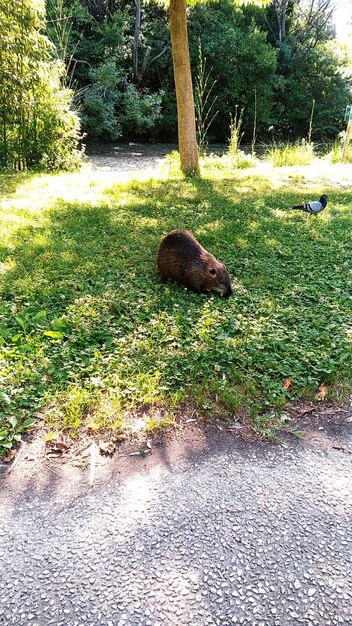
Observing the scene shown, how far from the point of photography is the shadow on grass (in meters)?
2.98

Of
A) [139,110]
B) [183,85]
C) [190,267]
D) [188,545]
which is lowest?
[188,545]

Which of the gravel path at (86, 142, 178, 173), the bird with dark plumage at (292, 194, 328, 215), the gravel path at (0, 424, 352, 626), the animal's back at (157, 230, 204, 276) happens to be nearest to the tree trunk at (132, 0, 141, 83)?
the gravel path at (86, 142, 178, 173)

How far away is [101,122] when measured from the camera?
50.8 feet

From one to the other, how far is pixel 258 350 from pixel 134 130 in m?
16.2

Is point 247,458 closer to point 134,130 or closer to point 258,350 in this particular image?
point 258,350

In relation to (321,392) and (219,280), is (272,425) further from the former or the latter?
(219,280)

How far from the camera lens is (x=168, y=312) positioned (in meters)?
3.75

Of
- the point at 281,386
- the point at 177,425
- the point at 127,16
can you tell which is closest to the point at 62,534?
Answer: the point at 177,425

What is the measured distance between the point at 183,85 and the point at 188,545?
7728 millimetres

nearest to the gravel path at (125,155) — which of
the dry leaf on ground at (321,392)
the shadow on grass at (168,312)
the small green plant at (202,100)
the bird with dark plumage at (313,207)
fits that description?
the small green plant at (202,100)

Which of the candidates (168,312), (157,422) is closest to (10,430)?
(157,422)

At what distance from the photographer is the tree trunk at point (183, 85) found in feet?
23.9

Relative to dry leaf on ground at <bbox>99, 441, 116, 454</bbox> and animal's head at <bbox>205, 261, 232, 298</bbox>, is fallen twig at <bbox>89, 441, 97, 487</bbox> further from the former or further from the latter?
animal's head at <bbox>205, 261, 232, 298</bbox>

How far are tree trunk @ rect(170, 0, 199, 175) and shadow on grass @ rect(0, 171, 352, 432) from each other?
9.28ft
